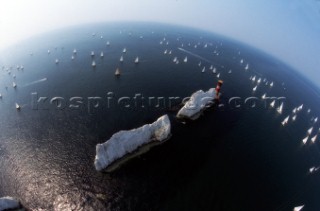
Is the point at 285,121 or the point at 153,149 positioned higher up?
the point at 285,121

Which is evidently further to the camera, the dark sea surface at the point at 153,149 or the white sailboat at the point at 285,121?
the white sailboat at the point at 285,121

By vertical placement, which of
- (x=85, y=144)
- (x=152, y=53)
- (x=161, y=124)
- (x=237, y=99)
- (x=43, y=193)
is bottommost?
(x=43, y=193)

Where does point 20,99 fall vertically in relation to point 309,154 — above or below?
below

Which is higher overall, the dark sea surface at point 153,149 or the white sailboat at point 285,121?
the white sailboat at point 285,121

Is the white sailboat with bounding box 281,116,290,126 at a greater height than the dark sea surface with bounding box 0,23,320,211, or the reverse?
the white sailboat with bounding box 281,116,290,126

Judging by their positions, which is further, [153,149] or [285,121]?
[285,121]

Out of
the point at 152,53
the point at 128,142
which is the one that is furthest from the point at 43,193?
the point at 152,53

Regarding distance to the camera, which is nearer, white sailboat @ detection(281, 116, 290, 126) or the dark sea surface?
the dark sea surface

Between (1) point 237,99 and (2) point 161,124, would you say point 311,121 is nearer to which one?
(1) point 237,99
